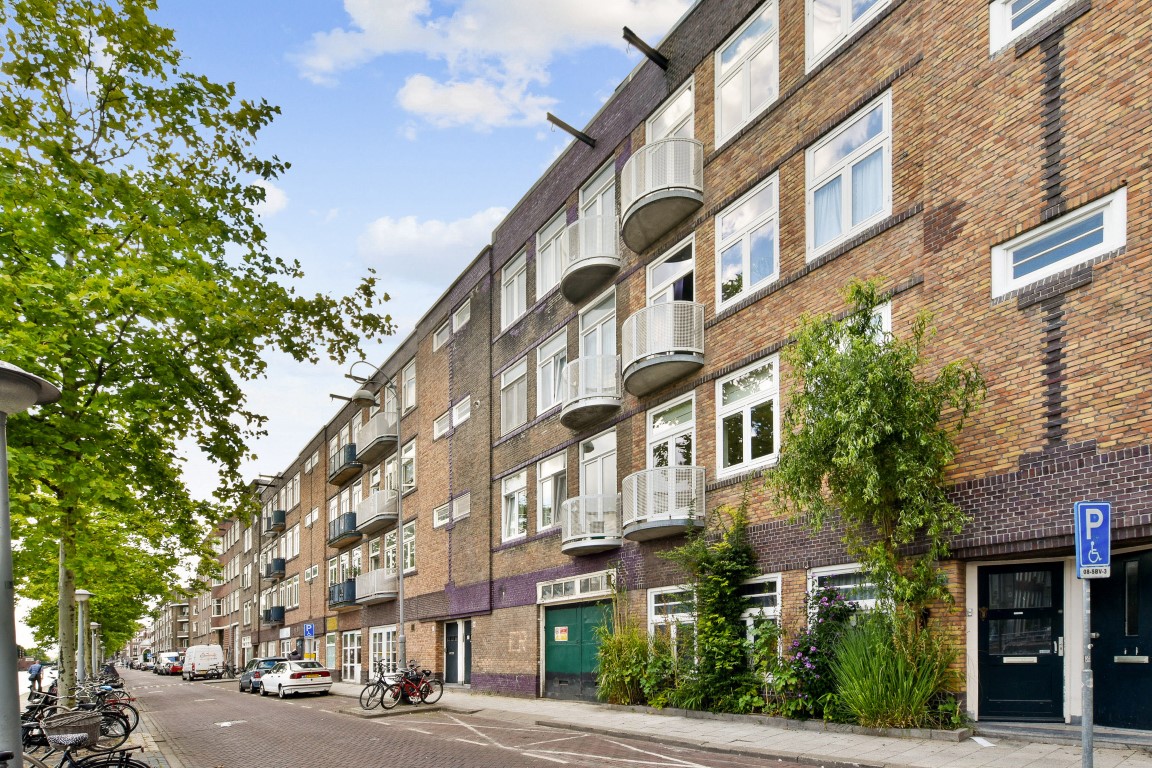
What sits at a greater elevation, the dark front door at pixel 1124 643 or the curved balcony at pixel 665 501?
the curved balcony at pixel 665 501

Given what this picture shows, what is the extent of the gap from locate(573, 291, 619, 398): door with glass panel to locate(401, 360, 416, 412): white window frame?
48.2ft

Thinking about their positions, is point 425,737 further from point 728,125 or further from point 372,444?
point 372,444

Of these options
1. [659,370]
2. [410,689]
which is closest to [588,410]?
[659,370]

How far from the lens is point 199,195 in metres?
11.0

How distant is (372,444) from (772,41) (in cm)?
2562

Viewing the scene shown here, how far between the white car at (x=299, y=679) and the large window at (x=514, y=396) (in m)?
11.5

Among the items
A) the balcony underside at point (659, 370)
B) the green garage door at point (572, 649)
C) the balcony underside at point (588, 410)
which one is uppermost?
the balcony underside at point (659, 370)

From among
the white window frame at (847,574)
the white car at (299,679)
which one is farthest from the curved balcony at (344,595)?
the white window frame at (847,574)

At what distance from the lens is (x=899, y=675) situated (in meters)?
11.5

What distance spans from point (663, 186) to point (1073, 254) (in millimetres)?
8704

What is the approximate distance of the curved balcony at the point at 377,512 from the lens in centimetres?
3578

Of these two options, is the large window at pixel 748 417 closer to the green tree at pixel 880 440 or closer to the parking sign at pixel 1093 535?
the green tree at pixel 880 440

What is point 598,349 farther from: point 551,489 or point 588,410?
point 551,489

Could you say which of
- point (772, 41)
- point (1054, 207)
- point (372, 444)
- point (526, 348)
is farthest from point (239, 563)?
point (1054, 207)
